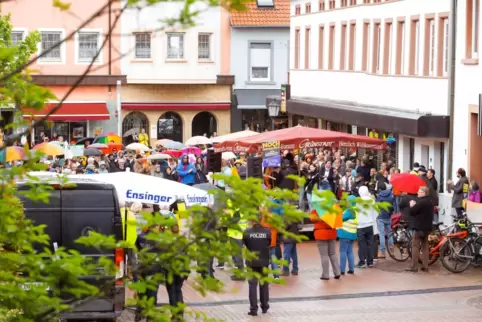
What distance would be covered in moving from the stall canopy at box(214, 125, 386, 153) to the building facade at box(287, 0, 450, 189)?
183 centimetres

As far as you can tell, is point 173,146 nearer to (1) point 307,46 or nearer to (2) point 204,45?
(1) point 307,46

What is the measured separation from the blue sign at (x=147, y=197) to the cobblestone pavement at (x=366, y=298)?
1.42 m

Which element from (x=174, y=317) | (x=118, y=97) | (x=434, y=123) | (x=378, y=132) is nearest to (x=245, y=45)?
(x=118, y=97)

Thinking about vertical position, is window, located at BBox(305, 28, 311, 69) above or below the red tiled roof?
below

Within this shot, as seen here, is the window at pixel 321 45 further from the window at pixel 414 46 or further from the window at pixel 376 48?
the window at pixel 414 46

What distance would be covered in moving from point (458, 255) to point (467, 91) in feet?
29.0

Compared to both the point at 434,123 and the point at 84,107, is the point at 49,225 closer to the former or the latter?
the point at 434,123

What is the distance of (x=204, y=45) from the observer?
190ft

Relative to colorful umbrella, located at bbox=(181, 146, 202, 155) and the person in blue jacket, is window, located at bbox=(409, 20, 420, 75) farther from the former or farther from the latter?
colorful umbrella, located at bbox=(181, 146, 202, 155)

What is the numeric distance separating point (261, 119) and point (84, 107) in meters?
8.31

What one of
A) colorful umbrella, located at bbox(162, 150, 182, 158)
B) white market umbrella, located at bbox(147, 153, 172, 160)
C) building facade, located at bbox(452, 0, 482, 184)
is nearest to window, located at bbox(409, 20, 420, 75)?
building facade, located at bbox(452, 0, 482, 184)

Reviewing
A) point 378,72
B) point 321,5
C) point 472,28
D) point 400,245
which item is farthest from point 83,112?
point 400,245

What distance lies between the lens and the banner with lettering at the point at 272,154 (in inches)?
1195

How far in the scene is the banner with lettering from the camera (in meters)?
30.4
